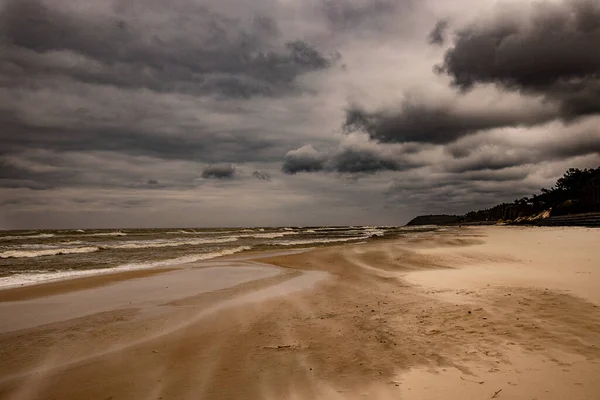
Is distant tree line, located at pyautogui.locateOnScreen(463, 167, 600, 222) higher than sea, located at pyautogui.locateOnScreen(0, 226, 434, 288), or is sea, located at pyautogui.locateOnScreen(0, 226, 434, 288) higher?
distant tree line, located at pyautogui.locateOnScreen(463, 167, 600, 222)

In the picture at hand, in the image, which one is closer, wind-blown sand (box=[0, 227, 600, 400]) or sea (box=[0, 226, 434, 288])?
wind-blown sand (box=[0, 227, 600, 400])

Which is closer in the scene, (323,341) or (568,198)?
(323,341)

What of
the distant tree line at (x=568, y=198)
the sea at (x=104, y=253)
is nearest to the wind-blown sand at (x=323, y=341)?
the sea at (x=104, y=253)

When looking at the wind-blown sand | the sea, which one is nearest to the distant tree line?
the sea

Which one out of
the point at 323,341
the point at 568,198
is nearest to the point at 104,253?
the point at 323,341

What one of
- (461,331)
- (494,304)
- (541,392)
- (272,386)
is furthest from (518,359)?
(272,386)

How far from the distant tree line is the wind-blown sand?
221 feet

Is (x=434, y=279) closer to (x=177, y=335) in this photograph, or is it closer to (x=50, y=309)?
(x=177, y=335)

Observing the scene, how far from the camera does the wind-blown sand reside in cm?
446

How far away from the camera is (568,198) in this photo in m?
82.8

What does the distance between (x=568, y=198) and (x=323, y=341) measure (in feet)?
330

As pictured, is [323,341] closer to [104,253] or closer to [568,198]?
[104,253]

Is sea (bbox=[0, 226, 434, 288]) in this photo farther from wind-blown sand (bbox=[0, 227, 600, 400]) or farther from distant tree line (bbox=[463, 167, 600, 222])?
distant tree line (bbox=[463, 167, 600, 222])

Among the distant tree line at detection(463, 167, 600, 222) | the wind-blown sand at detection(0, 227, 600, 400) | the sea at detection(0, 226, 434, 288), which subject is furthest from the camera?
the distant tree line at detection(463, 167, 600, 222)
